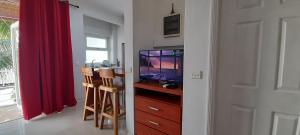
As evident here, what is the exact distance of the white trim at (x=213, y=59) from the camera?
1.36 meters

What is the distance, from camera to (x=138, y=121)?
211cm

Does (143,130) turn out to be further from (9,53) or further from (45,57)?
(9,53)

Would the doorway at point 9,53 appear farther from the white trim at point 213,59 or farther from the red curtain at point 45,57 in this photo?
the white trim at point 213,59

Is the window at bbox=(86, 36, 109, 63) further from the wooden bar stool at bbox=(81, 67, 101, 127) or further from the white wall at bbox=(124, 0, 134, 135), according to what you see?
the white wall at bbox=(124, 0, 134, 135)

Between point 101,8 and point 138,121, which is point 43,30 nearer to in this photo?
point 101,8

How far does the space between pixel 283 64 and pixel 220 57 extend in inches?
18.2

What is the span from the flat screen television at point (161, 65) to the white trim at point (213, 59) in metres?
0.44

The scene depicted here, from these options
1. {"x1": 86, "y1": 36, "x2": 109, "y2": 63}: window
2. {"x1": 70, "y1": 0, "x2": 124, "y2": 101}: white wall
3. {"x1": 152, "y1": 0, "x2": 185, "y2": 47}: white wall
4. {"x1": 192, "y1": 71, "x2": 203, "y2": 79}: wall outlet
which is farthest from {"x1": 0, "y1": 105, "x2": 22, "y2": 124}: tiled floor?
A: {"x1": 192, "y1": 71, "x2": 203, "y2": 79}: wall outlet

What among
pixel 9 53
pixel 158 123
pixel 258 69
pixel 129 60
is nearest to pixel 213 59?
pixel 258 69

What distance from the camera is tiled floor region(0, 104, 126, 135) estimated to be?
2.29 metres

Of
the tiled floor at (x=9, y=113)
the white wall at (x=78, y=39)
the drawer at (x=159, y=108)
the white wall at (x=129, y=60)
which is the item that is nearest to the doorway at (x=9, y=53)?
the tiled floor at (x=9, y=113)

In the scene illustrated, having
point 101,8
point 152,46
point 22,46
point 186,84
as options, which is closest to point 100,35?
point 101,8

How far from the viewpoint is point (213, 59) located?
140cm

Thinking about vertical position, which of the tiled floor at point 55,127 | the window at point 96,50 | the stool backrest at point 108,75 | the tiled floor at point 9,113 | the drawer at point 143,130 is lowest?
the tiled floor at point 55,127
